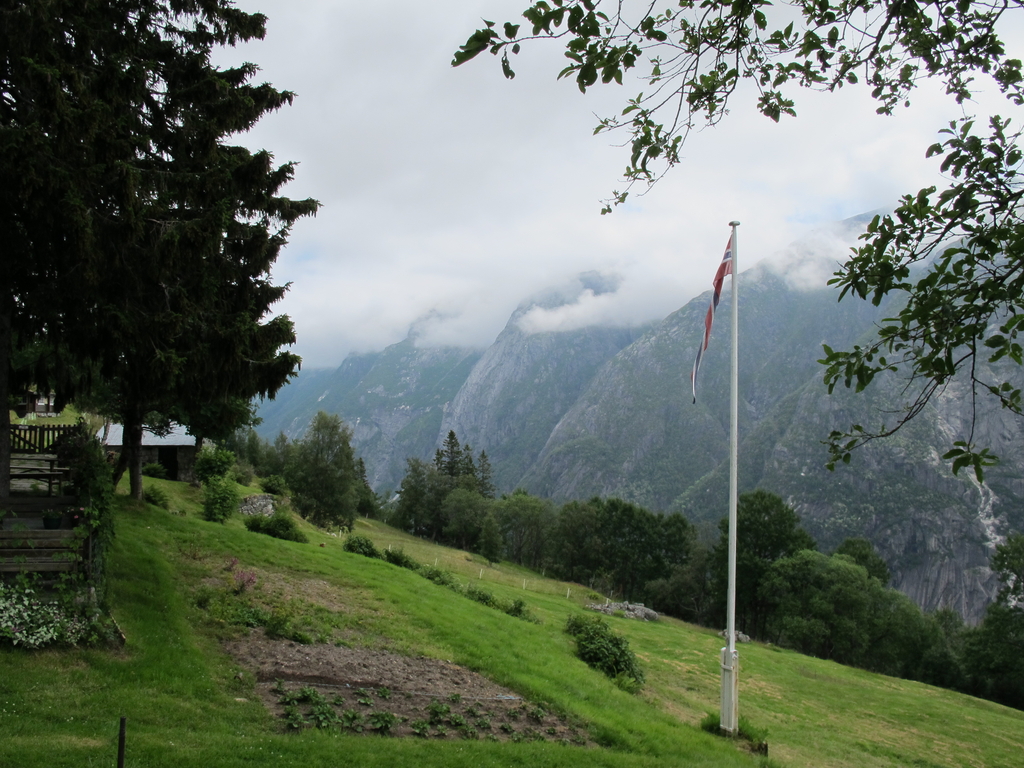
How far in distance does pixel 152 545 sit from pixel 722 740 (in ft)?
49.6

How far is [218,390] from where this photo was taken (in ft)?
44.2

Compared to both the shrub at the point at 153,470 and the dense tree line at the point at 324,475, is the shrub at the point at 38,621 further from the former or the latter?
the dense tree line at the point at 324,475

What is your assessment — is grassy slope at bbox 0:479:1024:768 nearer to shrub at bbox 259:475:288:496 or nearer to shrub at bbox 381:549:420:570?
shrub at bbox 381:549:420:570

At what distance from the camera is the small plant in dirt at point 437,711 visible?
10.1 meters

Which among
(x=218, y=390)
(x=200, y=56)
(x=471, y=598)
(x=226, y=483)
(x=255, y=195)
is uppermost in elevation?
(x=200, y=56)

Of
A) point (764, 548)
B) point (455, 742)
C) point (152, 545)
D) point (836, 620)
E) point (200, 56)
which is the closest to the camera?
point (455, 742)

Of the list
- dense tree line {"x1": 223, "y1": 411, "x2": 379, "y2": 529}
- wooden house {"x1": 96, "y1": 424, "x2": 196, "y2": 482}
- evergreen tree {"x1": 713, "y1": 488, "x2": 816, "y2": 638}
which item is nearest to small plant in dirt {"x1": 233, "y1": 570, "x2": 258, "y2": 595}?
wooden house {"x1": 96, "y1": 424, "x2": 196, "y2": 482}

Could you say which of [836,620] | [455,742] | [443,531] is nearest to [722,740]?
[455,742]

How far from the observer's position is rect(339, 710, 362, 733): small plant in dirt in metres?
9.12

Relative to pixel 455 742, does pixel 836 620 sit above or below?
below

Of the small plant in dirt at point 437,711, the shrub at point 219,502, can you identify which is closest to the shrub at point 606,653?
the small plant in dirt at point 437,711

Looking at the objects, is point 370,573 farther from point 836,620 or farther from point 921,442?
point 921,442

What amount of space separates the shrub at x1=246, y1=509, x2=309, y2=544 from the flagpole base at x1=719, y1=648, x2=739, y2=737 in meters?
17.2

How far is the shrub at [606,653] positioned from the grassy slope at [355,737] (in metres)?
0.85
